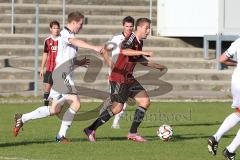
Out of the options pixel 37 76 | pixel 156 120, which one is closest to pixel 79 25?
pixel 156 120

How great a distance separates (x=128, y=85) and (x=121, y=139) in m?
0.96

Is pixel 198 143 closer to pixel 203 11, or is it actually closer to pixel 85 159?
pixel 85 159

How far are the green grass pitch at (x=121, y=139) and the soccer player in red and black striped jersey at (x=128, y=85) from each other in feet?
0.91

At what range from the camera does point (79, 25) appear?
13.4 metres

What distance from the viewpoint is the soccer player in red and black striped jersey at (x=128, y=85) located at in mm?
13852

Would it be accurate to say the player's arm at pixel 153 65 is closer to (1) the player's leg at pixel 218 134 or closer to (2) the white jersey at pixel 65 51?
(2) the white jersey at pixel 65 51

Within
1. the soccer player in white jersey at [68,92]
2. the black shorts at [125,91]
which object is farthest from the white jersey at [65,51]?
the black shorts at [125,91]

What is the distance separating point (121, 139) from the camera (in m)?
14.3

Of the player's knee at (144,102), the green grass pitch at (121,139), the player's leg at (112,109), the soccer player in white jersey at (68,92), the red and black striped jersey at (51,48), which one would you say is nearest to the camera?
the green grass pitch at (121,139)

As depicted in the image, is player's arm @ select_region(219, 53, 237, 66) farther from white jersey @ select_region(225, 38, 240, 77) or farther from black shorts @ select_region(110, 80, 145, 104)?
black shorts @ select_region(110, 80, 145, 104)

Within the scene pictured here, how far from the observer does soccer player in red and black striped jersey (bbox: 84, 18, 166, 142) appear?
13.9 m

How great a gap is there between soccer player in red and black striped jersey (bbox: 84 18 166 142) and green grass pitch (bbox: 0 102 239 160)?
28 centimetres

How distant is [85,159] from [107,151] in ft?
3.25

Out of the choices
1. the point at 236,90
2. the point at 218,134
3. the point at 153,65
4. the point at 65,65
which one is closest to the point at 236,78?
the point at 236,90
